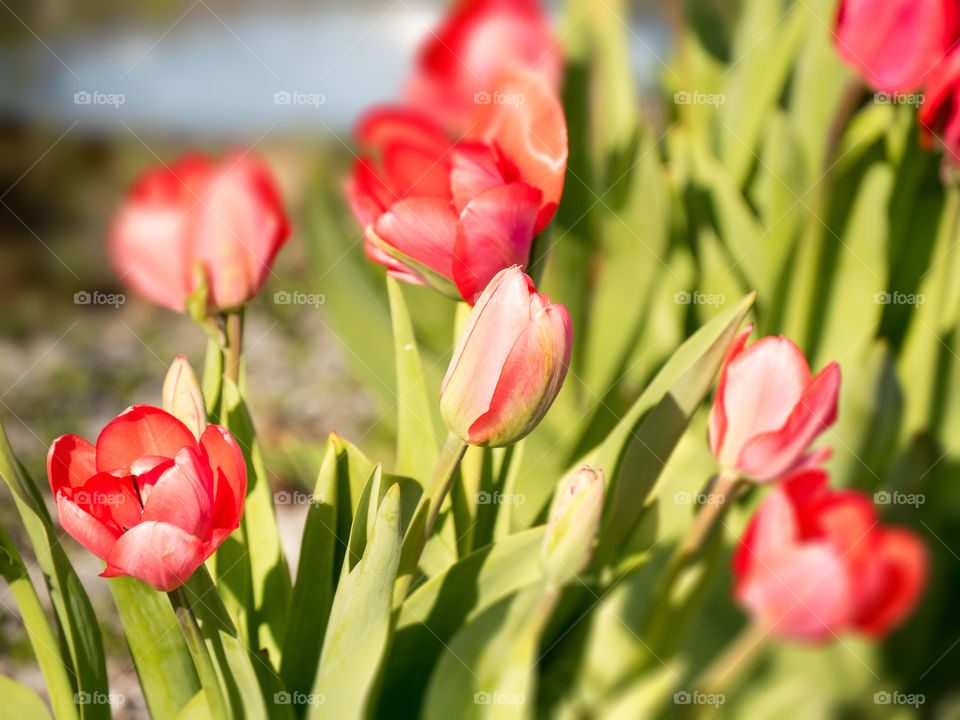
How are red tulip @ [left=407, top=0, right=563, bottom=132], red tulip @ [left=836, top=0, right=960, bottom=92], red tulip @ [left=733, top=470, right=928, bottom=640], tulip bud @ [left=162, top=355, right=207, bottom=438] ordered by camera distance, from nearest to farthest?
red tulip @ [left=733, top=470, right=928, bottom=640] < tulip bud @ [left=162, top=355, right=207, bottom=438] < red tulip @ [left=836, top=0, right=960, bottom=92] < red tulip @ [left=407, top=0, right=563, bottom=132]

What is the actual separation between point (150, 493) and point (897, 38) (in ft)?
1.48

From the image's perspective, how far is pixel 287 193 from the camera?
166 centimetres

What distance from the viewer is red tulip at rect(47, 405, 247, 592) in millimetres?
264

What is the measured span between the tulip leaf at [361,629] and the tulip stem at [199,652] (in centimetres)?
4

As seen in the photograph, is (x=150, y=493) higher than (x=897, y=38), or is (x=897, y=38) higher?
(x=897, y=38)

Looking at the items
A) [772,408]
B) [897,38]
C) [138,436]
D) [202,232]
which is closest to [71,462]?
[138,436]

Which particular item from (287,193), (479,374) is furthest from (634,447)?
(287,193)

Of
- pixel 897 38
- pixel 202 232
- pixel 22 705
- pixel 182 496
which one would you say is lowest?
pixel 22 705

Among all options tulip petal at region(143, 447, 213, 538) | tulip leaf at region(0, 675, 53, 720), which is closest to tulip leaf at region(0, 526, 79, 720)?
tulip leaf at region(0, 675, 53, 720)

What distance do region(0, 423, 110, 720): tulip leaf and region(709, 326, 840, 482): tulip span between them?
261 millimetres

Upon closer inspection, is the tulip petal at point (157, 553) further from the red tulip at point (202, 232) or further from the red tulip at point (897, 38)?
the red tulip at point (897, 38)

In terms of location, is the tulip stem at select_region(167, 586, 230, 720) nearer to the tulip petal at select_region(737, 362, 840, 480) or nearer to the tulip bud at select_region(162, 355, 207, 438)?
the tulip bud at select_region(162, 355, 207, 438)

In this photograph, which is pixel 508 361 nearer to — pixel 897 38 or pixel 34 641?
pixel 34 641

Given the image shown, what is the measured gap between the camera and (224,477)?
0.28m
